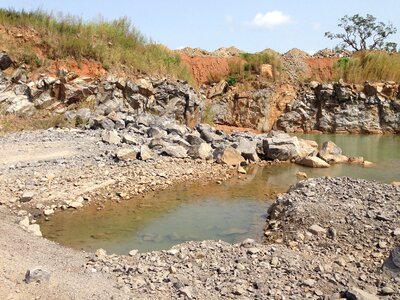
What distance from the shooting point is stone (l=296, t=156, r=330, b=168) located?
12.2 meters

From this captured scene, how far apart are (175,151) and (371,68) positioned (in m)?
16.9

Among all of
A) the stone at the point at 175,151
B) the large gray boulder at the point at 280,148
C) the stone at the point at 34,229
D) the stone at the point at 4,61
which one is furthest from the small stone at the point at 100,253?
the stone at the point at 4,61

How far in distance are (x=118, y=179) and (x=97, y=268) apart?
404cm

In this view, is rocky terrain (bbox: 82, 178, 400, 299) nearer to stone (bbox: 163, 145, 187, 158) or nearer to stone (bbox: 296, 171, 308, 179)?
stone (bbox: 296, 171, 308, 179)

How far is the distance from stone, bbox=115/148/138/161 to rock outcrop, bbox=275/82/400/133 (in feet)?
46.9

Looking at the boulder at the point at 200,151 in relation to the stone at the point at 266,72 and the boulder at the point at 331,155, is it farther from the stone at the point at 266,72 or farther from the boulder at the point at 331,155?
the stone at the point at 266,72

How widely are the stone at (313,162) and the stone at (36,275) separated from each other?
373 inches

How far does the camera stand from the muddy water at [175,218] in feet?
20.1

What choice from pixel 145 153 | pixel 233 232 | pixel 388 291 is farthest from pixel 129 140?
pixel 388 291

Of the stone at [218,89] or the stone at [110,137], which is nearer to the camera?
the stone at [110,137]

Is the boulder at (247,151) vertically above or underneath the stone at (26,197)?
above

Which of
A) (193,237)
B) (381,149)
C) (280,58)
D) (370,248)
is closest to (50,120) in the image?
(193,237)

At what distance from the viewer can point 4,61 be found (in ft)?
46.8

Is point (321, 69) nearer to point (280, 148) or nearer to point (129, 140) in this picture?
point (280, 148)
